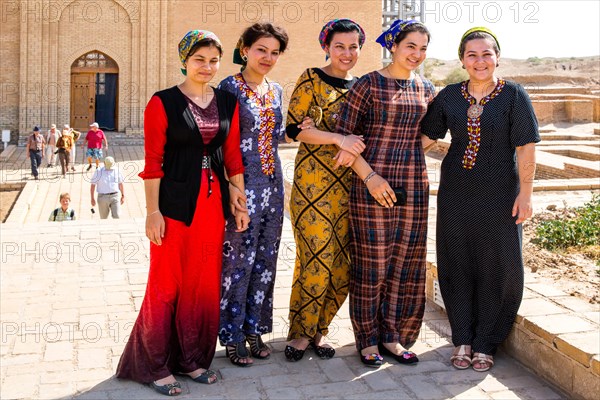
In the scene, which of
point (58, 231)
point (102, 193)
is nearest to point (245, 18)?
point (102, 193)

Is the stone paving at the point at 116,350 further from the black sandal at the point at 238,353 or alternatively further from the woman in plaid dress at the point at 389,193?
the woman in plaid dress at the point at 389,193

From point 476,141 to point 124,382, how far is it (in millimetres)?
2218

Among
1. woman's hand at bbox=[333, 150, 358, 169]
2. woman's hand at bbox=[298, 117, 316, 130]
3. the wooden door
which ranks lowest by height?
woman's hand at bbox=[333, 150, 358, 169]

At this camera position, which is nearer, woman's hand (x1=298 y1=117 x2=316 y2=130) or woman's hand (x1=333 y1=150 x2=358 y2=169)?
woman's hand (x1=333 y1=150 x2=358 y2=169)

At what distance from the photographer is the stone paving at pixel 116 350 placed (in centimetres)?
345

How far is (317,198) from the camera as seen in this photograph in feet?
12.1

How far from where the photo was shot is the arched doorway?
22344 mm

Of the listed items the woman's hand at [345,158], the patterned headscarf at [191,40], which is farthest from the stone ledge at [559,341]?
the patterned headscarf at [191,40]

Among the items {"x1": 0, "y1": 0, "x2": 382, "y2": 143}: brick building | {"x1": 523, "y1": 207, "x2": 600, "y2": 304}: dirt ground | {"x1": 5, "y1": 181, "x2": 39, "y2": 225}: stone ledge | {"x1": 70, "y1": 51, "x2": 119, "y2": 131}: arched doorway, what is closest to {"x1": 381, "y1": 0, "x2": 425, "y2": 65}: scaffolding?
{"x1": 0, "y1": 0, "x2": 382, "y2": 143}: brick building

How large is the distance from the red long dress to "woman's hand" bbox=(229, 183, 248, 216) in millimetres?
79

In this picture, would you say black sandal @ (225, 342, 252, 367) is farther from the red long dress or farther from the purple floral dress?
the red long dress

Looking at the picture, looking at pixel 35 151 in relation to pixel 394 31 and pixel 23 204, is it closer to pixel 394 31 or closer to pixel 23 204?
Answer: pixel 23 204

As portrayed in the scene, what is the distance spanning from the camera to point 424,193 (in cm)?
373

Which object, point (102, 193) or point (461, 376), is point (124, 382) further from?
point (102, 193)
